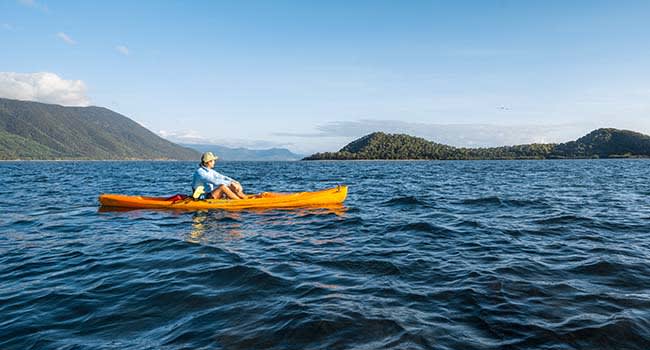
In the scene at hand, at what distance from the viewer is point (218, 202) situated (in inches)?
631

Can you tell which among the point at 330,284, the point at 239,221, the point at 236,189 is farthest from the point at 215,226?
the point at 330,284

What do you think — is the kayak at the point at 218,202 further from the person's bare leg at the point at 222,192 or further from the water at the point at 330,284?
the water at the point at 330,284

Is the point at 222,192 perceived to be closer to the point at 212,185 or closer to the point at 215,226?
the point at 212,185

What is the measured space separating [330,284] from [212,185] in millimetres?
10833

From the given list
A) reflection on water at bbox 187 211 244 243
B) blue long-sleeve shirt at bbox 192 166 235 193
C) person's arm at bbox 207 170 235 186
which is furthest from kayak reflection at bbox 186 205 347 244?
person's arm at bbox 207 170 235 186

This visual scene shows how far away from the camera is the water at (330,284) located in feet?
15.9

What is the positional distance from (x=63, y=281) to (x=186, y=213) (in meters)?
8.60

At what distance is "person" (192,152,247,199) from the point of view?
52.6 feet

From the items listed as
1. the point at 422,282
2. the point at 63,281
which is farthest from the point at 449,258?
the point at 63,281

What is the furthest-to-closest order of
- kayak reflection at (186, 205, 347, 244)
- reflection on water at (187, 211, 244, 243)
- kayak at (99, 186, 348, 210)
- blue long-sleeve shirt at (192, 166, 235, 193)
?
kayak at (99, 186, 348, 210) < blue long-sleeve shirt at (192, 166, 235, 193) < kayak reflection at (186, 205, 347, 244) < reflection on water at (187, 211, 244, 243)

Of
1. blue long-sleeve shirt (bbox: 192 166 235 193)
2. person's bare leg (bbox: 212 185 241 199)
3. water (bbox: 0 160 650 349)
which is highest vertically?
blue long-sleeve shirt (bbox: 192 166 235 193)

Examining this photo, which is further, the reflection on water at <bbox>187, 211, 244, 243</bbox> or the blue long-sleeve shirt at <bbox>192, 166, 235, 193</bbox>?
the blue long-sleeve shirt at <bbox>192, 166, 235, 193</bbox>

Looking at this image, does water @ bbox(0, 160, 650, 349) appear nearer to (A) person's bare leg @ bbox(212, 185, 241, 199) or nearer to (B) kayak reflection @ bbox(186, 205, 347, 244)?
(B) kayak reflection @ bbox(186, 205, 347, 244)

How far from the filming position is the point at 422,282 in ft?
22.3
